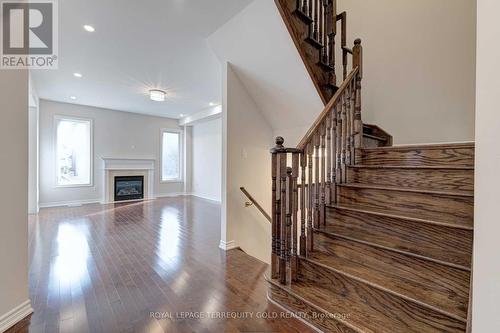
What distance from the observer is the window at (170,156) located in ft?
26.6

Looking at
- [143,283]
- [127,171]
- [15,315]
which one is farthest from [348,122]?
[127,171]

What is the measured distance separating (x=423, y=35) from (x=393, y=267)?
3.09m

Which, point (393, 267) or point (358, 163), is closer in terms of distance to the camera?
point (393, 267)

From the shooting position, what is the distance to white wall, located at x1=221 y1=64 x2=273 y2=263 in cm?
322

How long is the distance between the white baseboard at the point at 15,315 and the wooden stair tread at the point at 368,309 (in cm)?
203

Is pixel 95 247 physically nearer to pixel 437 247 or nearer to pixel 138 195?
pixel 437 247

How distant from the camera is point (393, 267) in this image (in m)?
1.62

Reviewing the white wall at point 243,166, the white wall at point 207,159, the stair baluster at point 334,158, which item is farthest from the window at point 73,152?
the stair baluster at point 334,158

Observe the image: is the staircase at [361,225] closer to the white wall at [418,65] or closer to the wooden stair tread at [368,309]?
the wooden stair tread at [368,309]

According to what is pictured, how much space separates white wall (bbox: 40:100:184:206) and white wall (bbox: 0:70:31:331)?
5.42 metres

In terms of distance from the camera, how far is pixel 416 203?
5.99 feet

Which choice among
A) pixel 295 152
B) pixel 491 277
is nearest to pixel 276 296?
pixel 295 152

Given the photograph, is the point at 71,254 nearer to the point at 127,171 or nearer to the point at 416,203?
the point at 416,203

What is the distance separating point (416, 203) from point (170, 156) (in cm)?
776
